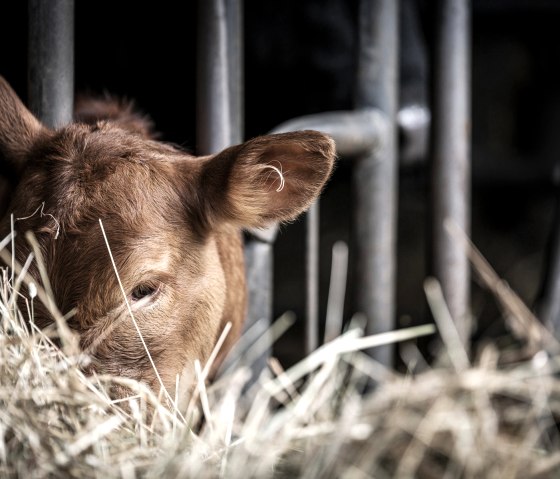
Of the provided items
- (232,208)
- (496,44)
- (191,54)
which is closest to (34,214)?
(232,208)

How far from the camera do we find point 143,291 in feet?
7.69

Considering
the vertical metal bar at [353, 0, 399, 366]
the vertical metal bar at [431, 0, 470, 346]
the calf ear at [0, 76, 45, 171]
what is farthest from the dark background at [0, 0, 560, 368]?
the calf ear at [0, 76, 45, 171]

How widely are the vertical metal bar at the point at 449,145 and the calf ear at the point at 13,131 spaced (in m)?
1.95

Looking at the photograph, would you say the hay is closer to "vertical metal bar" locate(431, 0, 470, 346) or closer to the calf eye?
the calf eye

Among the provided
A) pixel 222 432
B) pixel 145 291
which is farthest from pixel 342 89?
pixel 222 432

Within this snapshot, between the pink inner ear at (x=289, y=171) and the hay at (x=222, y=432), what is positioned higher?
the pink inner ear at (x=289, y=171)

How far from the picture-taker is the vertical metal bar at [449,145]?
12.5ft

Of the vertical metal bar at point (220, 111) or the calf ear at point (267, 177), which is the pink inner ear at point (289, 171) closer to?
the calf ear at point (267, 177)

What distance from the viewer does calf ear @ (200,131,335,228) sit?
2.40m

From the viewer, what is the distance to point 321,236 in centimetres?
576

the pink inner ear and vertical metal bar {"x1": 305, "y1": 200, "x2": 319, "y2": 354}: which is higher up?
the pink inner ear

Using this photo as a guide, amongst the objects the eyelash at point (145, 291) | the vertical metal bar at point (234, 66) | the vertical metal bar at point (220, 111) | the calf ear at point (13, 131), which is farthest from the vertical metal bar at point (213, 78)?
the eyelash at point (145, 291)

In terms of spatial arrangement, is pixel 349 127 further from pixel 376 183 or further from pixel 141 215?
pixel 141 215

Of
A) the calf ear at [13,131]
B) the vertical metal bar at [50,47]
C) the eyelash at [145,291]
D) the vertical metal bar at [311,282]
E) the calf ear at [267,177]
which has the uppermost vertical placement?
the vertical metal bar at [50,47]
